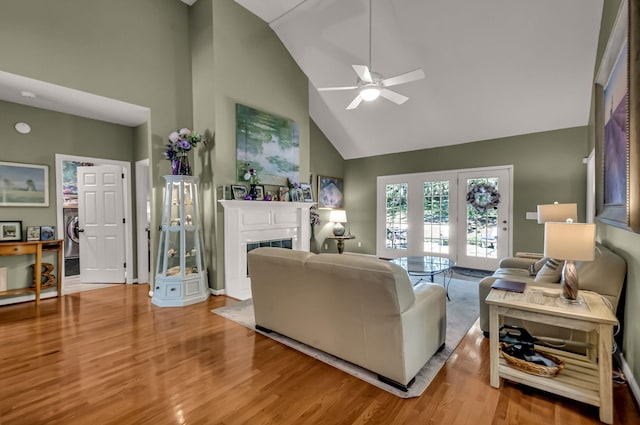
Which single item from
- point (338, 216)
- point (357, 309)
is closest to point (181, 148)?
point (357, 309)

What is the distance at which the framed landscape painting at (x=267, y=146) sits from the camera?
4.28m

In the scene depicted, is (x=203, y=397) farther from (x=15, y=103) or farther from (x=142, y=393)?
(x=15, y=103)

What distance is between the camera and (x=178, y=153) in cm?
406

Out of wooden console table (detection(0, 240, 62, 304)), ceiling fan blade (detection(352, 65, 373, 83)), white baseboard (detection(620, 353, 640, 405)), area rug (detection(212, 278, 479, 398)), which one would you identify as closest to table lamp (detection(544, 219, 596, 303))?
white baseboard (detection(620, 353, 640, 405))

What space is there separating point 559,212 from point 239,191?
13.3 feet

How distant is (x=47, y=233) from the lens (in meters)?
4.02

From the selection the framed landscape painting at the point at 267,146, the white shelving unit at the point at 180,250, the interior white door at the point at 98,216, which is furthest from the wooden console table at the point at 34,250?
the framed landscape painting at the point at 267,146

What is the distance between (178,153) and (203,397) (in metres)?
3.19

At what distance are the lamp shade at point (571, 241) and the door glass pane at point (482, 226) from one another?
159 inches

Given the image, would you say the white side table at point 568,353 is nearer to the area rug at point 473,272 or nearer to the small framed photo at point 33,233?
the area rug at point 473,272

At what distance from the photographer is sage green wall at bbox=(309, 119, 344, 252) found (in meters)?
6.82

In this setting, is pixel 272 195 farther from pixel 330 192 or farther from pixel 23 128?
pixel 23 128

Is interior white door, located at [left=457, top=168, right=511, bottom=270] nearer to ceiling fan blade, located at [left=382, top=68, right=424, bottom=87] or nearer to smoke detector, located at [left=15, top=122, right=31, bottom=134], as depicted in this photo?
ceiling fan blade, located at [left=382, top=68, right=424, bottom=87]

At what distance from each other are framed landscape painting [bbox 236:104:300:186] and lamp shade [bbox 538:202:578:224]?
3.53 meters
